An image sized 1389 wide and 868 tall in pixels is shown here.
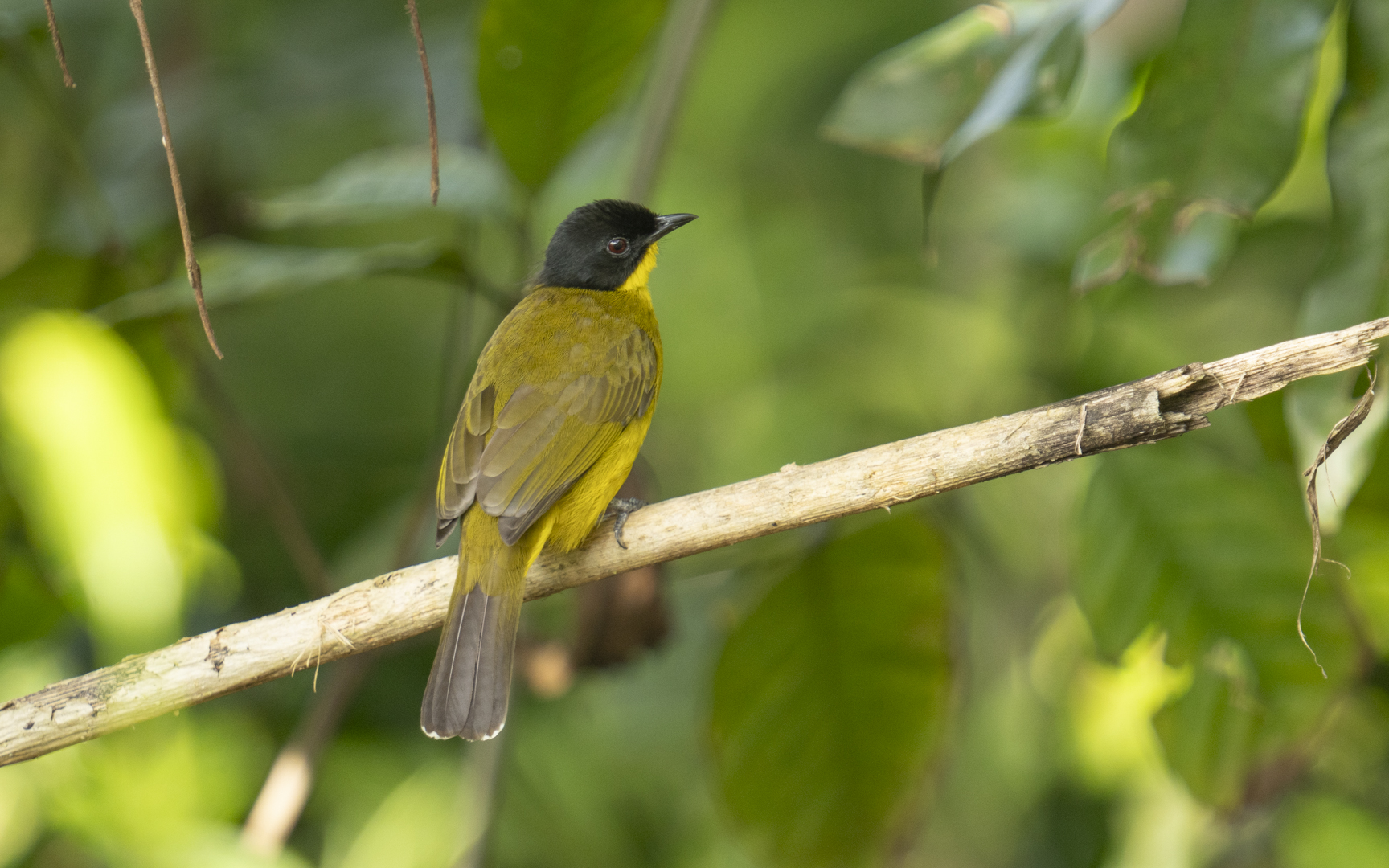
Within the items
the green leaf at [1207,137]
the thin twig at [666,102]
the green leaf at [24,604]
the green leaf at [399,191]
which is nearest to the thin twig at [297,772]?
the green leaf at [24,604]

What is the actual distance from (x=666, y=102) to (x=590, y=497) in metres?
1.13

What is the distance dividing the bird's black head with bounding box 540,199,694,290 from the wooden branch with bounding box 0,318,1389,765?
1.25 meters

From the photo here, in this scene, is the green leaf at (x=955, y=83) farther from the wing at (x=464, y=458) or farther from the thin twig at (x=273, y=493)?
the thin twig at (x=273, y=493)

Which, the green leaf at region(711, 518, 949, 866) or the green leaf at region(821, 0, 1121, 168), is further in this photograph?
the green leaf at region(711, 518, 949, 866)

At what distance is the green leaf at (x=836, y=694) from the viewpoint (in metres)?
2.64

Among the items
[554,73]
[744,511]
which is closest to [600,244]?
[554,73]

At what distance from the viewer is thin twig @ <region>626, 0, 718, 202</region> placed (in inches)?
111

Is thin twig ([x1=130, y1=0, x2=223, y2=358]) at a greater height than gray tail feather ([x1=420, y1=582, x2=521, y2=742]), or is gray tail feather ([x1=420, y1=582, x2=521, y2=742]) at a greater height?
thin twig ([x1=130, y1=0, x2=223, y2=358])

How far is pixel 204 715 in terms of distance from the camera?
3289mm

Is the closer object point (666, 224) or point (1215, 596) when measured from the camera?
point (1215, 596)

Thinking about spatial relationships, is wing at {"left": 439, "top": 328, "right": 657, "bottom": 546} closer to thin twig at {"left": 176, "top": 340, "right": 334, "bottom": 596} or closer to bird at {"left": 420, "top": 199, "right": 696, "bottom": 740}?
bird at {"left": 420, "top": 199, "right": 696, "bottom": 740}

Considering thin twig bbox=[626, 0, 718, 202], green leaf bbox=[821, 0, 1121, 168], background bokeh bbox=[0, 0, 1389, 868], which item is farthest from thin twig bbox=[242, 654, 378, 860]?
green leaf bbox=[821, 0, 1121, 168]

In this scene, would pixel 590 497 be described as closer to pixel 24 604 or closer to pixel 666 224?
pixel 666 224

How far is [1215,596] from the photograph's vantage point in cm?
233
